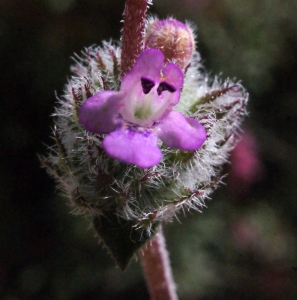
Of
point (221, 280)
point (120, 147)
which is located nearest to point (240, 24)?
point (221, 280)

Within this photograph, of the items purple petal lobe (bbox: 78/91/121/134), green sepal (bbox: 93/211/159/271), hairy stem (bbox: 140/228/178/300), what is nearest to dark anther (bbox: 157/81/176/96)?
purple petal lobe (bbox: 78/91/121/134)

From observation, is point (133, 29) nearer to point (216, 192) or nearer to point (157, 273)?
point (157, 273)

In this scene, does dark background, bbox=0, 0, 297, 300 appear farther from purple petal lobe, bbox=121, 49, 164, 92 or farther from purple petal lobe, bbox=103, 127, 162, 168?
purple petal lobe, bbox=103, 127, 162, 168

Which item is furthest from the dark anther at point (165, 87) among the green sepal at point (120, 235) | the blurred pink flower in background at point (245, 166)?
the blurred pink flower in background at point (245, 166)

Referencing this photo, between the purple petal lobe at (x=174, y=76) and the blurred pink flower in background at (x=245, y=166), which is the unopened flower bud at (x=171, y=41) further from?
the blurred pink flower in background at (x=245, y=166)

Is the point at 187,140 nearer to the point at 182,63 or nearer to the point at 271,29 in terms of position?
the point at 182,63

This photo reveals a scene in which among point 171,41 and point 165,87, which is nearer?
point 165,87

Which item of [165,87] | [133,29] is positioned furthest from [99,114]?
[133,29]

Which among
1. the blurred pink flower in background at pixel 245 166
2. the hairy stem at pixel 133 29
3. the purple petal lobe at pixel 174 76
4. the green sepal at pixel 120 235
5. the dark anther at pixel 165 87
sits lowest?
the green sepal at pixel 120 235
